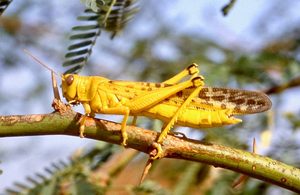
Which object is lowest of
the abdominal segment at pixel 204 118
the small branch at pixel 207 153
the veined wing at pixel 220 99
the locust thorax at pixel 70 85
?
the small branch at pixel 207 153

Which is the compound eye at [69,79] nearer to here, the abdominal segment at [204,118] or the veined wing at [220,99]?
the veined wing at [220,99]

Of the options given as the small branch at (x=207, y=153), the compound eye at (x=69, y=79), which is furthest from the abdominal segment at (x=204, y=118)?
the compound eye at (x=69, y=79)

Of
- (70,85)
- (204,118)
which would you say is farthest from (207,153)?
(70,85)

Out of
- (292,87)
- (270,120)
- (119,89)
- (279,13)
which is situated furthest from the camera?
(279,13)

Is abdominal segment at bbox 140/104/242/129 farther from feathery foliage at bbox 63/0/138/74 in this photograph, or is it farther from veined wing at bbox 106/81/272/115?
feathery foliage at bbox 63/0/138/74

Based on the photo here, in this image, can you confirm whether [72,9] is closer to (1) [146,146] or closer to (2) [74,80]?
(2) [74,80]

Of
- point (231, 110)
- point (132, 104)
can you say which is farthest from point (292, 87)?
point (132, 104)

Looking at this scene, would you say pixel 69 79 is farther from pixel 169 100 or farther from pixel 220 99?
pixel 220 99

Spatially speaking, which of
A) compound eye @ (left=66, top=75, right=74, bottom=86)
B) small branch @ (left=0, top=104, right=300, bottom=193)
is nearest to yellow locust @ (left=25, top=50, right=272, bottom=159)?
compound eye @ (left=66, top=75, right=74, bottom=86)
